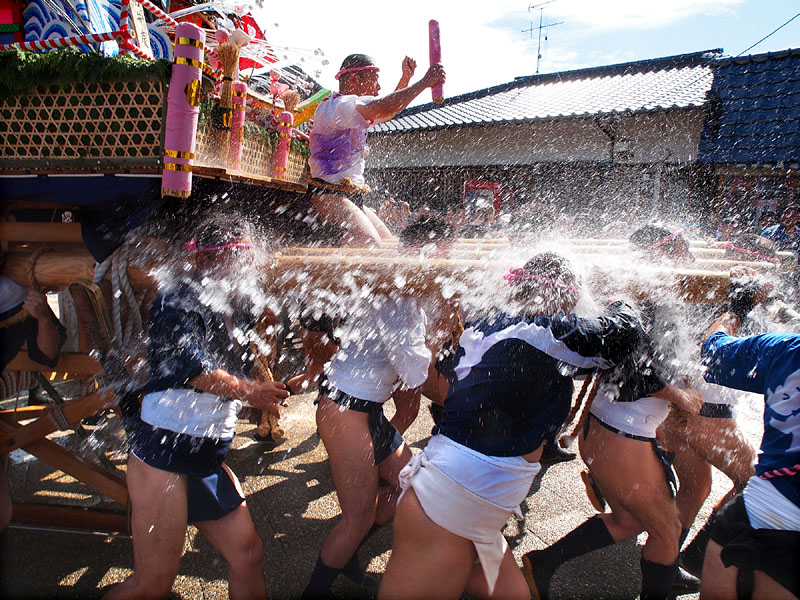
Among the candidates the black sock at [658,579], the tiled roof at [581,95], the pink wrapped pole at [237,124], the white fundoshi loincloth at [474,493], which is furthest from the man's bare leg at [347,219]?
the tiled roof at [581,95]

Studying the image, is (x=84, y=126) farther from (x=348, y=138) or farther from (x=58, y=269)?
(x=348, y=138)

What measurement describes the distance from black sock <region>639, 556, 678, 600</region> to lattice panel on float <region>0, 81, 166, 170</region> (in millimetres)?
2817

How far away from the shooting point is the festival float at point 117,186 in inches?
77.8

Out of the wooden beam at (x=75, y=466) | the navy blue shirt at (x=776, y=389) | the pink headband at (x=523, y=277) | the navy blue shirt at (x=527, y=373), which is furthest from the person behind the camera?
the wooden beam at (x=75, y=466)

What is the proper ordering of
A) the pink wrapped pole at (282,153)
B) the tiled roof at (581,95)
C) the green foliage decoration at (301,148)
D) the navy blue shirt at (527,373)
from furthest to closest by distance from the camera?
the tiled roof at (581,95)
the green foliage decoration at (301,148)
the pink wrapped pole at (282,153)
the navy blue shirt at (527,373)

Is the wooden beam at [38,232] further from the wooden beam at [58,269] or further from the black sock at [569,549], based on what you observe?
the black sock at [569,549]

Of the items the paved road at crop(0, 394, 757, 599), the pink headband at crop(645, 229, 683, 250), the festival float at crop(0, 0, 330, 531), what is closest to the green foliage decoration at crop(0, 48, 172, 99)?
the festival float at crop(0, 0, 330, 531)

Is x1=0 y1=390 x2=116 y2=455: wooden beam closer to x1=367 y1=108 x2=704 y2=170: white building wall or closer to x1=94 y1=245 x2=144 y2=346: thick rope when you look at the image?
x1=94 y1=245 x2=144 y2=346: thick rope

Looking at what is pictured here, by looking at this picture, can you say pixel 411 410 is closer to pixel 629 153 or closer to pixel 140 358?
pixel 140 358

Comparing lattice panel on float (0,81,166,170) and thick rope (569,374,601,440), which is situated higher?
lattice panel on float (0,81,166,170)

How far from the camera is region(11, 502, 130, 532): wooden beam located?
9.05 feet

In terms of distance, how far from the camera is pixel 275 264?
2.15 meters

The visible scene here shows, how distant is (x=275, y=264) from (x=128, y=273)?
724 mm

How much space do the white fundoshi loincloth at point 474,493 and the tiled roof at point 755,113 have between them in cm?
758
